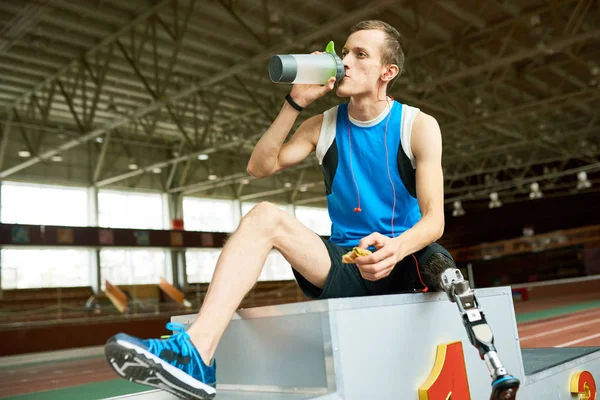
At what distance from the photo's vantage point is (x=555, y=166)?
78.2 feet

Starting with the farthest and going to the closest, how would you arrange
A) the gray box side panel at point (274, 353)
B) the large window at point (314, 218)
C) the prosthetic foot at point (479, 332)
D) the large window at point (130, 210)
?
the large window at point (314, 218) → the large window at point (130, 210) → the gray box side panel at point (274, 353) → the prosthetic foot at point (479, 332)

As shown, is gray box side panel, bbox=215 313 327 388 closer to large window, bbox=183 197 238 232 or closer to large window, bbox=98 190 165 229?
large window, bbox=98 190 165 229

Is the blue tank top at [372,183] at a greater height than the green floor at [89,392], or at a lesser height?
greater

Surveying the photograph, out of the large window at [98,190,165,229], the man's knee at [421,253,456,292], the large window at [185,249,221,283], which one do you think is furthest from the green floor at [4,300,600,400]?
the large window at [185,249,221,283]

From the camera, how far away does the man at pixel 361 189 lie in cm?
166

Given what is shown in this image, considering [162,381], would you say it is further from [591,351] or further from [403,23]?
[403,23]

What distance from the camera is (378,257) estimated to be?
155 cm

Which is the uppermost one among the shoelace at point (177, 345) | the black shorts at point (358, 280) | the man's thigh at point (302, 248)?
the man's thigh at point (302, 248)

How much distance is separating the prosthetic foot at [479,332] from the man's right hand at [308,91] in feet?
2.22

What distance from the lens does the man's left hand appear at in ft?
5.06

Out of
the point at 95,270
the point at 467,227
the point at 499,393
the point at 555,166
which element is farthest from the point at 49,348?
the point at 555,166

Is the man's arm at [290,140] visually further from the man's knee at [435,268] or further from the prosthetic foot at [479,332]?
the prosthetic foot at [479,332]

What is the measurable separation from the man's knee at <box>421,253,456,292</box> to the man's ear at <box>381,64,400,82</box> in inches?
24.3

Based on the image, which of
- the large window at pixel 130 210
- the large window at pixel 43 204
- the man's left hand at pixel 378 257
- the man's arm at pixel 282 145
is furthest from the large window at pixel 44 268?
the man's left hand at pixel 378 257
